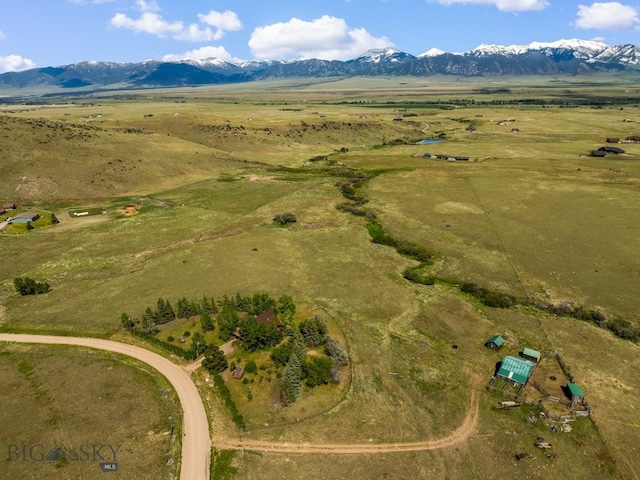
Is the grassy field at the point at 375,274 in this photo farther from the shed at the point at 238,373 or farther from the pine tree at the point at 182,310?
the pine tree at the point at 182,310

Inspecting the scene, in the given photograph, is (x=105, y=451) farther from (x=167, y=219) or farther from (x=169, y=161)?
(x=169, y=161)

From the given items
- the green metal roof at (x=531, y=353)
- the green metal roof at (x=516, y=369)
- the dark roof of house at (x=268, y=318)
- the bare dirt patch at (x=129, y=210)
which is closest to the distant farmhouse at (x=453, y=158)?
the bare dirt patch at (x=129, y=210)

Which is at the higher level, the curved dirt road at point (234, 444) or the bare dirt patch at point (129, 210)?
the bare dirt patch at point (129, 210)

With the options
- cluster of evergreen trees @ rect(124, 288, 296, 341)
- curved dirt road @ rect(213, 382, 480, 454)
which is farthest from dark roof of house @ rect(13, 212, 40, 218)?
curved dirt road @ rect(213, 382, 480, 454)

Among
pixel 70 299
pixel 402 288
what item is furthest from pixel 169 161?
pixel 402 288

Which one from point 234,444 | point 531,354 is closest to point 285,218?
point 531,354

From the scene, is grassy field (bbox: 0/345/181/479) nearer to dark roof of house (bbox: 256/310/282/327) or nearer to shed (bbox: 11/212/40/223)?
dark roof of house (bbox: 256/310/282/327)

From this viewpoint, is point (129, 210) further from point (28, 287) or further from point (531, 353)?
point (531, 353)
